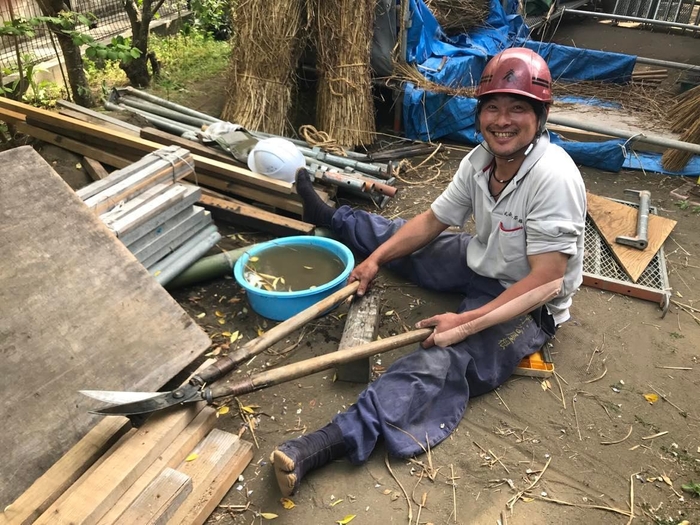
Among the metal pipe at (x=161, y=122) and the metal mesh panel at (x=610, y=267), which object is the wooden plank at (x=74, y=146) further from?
the metal mesh panel at (x=610, y=267)

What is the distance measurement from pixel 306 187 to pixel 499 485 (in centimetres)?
241

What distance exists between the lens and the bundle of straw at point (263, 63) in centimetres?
493

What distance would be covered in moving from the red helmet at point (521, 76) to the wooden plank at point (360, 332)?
1332mm

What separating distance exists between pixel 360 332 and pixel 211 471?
3.49 ft

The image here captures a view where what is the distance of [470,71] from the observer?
646 centimetres

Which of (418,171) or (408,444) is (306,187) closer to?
(418,171)

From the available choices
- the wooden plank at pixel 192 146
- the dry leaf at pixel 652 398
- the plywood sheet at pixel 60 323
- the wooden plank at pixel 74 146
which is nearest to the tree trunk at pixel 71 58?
the wooden plank at pixel 74 146

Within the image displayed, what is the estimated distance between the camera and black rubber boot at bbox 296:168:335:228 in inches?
153

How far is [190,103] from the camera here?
5.98m

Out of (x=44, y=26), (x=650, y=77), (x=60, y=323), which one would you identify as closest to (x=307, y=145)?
(x=60, y=323)

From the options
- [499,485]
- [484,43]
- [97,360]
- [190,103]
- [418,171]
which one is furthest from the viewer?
[484,43]

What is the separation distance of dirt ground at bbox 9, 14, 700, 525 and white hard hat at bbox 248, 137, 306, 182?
96cm

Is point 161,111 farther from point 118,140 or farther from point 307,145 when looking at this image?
point 307,145

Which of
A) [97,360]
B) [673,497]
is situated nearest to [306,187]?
[97,360]
